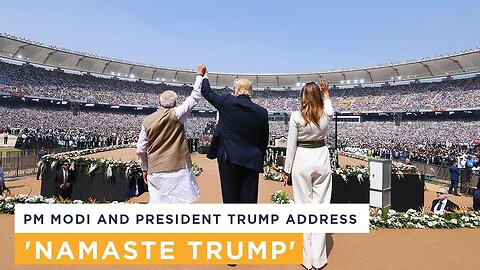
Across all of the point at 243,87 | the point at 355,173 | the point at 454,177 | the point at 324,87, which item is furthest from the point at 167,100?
the point at 454,177

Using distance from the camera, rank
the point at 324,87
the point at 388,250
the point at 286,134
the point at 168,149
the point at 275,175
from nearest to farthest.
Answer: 1. the point at 168,149
2. the point at 324,87
3. the point at 388,250
4. the point at 275,175
5. the point at 286,134

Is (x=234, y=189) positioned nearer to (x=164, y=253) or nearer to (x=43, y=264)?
(x=164, y=253)

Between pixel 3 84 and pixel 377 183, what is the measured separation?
50.4 metres

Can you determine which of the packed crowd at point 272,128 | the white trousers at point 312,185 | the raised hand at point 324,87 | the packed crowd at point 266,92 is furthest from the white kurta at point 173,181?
the packed crowd at point 266,92

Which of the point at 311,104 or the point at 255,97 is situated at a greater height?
the point at 255,97

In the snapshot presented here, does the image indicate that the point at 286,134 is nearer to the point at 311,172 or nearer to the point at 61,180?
the point at 61,180

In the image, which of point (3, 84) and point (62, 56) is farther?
point (62, 56)

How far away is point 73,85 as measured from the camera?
5178cm

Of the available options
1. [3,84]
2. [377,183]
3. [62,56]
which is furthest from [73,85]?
[377,183]

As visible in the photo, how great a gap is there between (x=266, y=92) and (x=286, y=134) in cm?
3425

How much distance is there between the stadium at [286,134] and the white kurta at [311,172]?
17.6 inches

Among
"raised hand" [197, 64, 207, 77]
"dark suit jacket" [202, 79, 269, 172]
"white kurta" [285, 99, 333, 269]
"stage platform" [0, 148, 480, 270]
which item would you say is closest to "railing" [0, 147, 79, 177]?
"stage platform" [0, 148, 480, 270]

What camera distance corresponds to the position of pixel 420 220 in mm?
5645

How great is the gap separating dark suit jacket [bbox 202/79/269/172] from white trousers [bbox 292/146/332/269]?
0.51 meters
